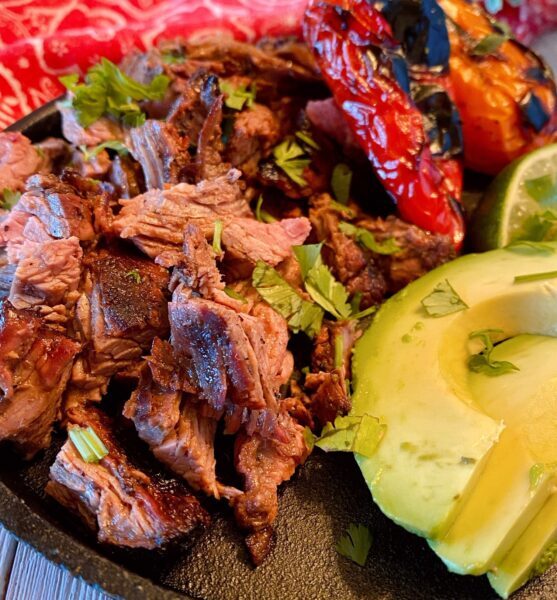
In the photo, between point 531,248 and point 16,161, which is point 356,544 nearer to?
point 531,248

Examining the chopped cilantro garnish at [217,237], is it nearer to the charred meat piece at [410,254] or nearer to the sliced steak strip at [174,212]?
the sliced steak strip at [174,212]

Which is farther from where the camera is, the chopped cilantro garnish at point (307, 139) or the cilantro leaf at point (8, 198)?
the chopped cilantro garnish at point (307, 139)

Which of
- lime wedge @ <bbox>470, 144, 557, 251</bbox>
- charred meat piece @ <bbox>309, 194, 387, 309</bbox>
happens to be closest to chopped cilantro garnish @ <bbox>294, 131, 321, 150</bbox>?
charred meat piece @ <bbox>309, 194, 387, 309</bbox>

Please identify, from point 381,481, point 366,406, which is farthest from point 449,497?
point 366,406

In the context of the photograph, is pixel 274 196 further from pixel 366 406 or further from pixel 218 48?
pixel 366 406

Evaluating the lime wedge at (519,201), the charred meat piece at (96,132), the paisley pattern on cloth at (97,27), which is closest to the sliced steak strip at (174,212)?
the charred meat piece at (96,132)
